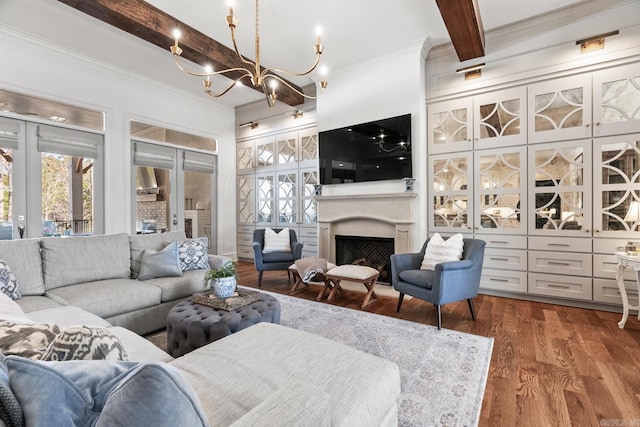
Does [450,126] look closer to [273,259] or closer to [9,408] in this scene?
[273,259]

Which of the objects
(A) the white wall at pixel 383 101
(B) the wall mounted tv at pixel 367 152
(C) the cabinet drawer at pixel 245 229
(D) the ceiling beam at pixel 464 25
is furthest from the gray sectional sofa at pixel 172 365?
(C) the cabinet drawer at pixel 245 229

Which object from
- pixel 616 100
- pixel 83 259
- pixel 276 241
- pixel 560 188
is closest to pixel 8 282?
pixel 83 259

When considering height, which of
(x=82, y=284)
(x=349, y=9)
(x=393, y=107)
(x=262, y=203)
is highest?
(x=349, y=9)

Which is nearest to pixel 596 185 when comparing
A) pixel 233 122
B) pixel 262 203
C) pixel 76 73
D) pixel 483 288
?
pixel 483 288

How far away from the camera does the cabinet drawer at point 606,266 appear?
10.3 ft

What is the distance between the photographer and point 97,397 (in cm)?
66

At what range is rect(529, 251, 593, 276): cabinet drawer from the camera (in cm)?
327

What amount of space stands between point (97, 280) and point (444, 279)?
323cm

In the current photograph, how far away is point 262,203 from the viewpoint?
6.23m

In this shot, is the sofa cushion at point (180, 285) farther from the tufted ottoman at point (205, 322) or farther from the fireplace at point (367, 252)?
the fireplace at point (367, 252)

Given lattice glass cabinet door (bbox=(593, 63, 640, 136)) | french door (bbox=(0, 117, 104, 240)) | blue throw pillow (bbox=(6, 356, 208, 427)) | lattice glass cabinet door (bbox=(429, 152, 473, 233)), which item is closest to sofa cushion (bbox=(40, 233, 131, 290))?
french door (bbox=(0, 117, 104, 240))

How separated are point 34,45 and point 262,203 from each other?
3.97m

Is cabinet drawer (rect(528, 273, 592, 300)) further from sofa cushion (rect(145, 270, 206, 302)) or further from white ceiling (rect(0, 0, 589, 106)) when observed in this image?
sofa cushion (rect(145, 270, 206, 302))

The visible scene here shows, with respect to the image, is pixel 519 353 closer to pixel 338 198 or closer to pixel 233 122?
pixel 338 198
